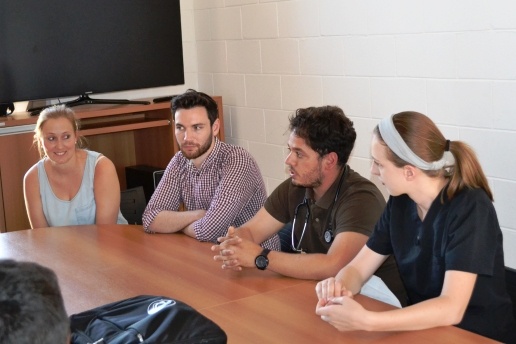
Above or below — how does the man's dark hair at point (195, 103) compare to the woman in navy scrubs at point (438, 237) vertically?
above

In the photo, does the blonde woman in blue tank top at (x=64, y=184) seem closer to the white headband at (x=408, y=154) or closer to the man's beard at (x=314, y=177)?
the man's beard at (x=314, y=177)

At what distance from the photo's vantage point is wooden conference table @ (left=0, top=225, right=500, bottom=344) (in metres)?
2.06

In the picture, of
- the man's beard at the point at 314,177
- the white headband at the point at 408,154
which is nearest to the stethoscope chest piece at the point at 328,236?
the man's beard at the point at 314,177

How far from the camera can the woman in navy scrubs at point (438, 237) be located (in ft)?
7.03

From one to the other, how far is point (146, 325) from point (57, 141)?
7.03 ft

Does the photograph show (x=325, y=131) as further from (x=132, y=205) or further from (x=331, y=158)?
(x=132, y=205)

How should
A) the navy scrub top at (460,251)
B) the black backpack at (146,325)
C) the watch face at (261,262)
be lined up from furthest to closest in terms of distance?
the watch face at (261,262) → the navy scrub top at (460,251) → the black backpack at (146,325)

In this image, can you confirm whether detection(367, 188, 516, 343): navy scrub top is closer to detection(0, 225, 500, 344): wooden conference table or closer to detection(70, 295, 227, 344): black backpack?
detection(0, 225, 500, 344): wooden conference table

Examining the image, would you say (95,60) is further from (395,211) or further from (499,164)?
(395,211)

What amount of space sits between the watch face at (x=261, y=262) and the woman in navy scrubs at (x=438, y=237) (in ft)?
0.88

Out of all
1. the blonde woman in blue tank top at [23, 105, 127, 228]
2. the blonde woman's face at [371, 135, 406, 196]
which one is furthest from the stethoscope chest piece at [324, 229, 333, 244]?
the blonde woman in blue tank top at [23, 105, 127, 228]

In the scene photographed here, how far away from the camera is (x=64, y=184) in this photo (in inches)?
149

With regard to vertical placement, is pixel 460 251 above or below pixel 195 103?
below

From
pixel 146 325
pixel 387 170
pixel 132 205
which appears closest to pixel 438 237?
pixel 387 170
